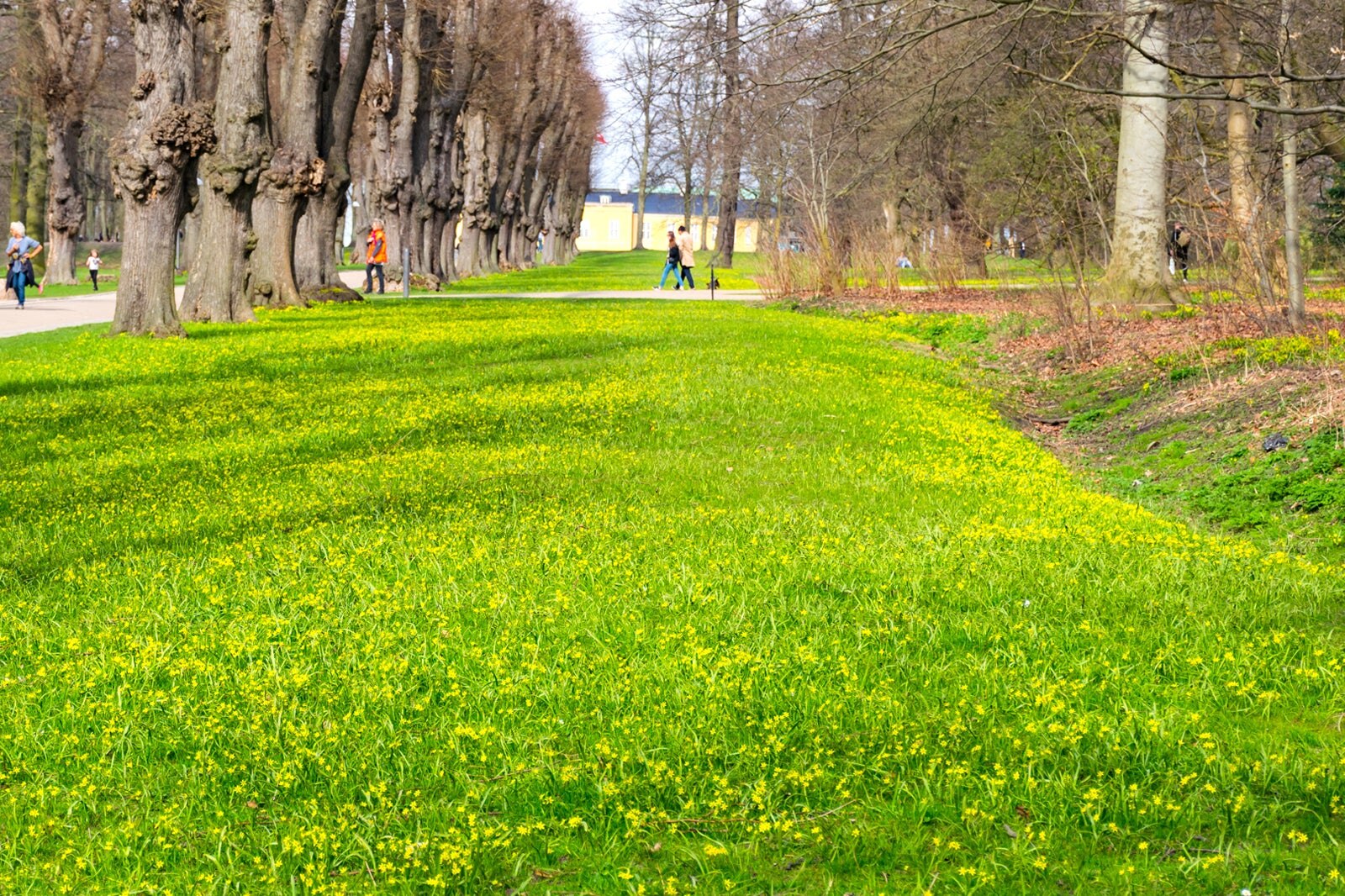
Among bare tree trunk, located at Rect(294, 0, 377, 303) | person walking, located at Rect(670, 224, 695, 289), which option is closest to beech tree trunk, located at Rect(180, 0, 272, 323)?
bare tree trunk, located at Rect(294, 0, 377, 303)

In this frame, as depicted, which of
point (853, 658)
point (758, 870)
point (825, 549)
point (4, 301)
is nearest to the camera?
point (758, 870)

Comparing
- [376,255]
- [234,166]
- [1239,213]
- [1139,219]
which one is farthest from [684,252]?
[1239,213]

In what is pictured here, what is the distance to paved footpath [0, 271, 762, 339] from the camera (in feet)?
82.9

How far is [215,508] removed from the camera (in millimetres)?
8570

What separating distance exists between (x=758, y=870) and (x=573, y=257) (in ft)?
322

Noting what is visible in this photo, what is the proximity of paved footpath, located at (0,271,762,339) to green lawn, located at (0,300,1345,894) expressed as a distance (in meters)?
15.8

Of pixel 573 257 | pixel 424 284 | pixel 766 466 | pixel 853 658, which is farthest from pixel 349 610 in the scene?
pixel 573 257

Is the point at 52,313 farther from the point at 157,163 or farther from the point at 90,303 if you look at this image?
the point at 157,163

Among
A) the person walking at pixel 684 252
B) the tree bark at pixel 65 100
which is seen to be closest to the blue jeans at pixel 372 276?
the person walking at pixel 684 252

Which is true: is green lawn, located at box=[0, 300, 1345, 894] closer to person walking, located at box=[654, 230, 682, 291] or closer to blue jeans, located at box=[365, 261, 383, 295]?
blue jeans, located at box=[365, 261, 383, 295]

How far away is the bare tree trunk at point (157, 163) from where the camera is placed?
1959 centimetres

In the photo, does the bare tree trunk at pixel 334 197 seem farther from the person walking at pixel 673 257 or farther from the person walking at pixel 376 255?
the person walking at pixel 673 257

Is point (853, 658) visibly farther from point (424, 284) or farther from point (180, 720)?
point (424, 284)

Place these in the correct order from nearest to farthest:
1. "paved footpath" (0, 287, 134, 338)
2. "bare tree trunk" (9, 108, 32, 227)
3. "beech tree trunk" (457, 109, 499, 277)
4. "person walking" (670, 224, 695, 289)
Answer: "paved footpath" (0, 287, 134, 338) → "person walking" (670, 224, 695, 289) → "bare tree trunk" (9, 108, 32, 227) → "beech tree trunk" (457, 109, 499, 277)
